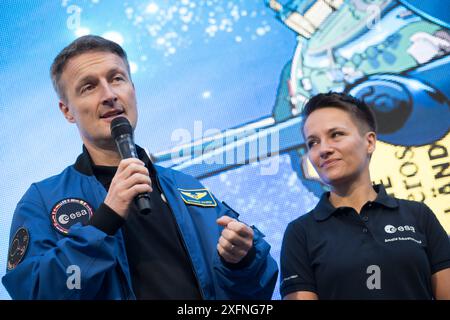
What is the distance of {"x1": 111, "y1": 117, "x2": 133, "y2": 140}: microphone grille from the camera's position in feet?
4.95

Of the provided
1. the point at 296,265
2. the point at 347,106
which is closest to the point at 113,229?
the point at 296,265

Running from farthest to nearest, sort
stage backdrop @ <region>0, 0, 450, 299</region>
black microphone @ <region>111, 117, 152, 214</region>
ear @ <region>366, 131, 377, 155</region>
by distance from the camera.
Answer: stage backdrop @ <region>0, 0, 450, 299</region> < ear @ <region>366, 131, 377, 155</region> < black microphone @ <region>111, 117, 152, 214</region>

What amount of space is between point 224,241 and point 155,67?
1086 mm

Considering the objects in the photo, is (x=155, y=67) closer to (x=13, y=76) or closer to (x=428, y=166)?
(x=13, y=76)

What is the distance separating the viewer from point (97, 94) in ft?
5.35

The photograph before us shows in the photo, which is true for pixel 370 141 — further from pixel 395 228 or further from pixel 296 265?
pixel 296 265

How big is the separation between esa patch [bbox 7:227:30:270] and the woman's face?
85 centimetres

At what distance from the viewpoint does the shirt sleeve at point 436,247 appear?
1.68m

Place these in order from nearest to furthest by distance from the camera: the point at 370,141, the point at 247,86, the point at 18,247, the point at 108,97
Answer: the point at 18,247 → the point at 108,97 → the point at 370,141 → the point at 247,86

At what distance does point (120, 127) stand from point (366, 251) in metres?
0.71

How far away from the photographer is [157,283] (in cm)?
146

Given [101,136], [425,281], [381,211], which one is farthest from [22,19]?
[425,281]

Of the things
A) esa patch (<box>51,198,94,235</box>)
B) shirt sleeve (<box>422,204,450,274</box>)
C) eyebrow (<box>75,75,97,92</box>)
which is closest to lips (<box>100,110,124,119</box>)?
eyebrow (<box>75,75,97,92</box>)

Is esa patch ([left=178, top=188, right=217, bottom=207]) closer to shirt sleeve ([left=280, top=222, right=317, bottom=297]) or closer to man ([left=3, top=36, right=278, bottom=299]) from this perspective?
man ([left=3, top=36, right=278, bottom=299])
